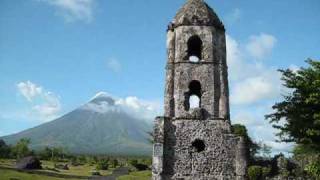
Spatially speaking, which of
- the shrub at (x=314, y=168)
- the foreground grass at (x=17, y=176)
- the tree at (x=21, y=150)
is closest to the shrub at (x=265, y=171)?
the shrub at (x=314, y=168)

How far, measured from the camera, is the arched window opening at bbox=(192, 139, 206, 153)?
15.5 metres

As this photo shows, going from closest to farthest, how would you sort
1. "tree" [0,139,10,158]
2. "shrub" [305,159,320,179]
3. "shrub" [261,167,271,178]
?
"shrub" [305,159,320,179]
"shrub" [261,167,271,178]
"tree" [0,139,10,158]

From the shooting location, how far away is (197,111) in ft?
51.8

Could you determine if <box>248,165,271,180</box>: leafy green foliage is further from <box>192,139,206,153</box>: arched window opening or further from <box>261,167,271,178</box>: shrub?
<box>192,139,206,153</box>: arched window opening

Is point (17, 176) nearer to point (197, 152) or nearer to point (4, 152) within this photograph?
point (197, 152)

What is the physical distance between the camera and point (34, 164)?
35719 mm

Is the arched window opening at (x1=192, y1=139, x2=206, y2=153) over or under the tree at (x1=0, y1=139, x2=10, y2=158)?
under

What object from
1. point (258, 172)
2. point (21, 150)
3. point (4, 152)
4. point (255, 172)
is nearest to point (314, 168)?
point (258, 172)

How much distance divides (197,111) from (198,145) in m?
1.17

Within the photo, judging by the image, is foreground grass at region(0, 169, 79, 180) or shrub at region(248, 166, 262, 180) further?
foreground grass at region(0, 169, 79, 180)

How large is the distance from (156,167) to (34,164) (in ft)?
75.4

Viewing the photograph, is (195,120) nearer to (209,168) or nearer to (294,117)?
(209,168)

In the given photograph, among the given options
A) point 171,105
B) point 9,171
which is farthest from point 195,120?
point 9,171

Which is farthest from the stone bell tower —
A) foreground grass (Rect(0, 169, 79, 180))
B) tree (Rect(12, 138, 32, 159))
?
tree (Rect(12, 138, 32, 159))
